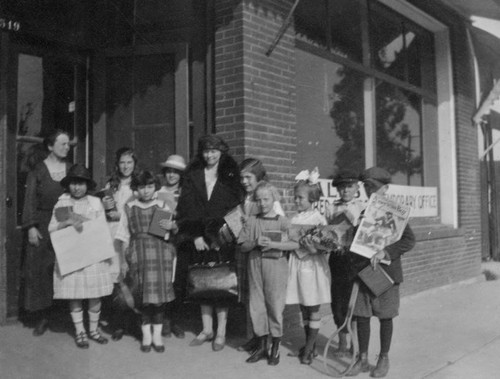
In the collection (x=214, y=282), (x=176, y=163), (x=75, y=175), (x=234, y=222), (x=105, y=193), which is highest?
(x=176, y=163)

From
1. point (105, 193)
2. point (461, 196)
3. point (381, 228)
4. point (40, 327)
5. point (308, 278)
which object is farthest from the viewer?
point (461, 196)

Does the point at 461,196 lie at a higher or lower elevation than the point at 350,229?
higher

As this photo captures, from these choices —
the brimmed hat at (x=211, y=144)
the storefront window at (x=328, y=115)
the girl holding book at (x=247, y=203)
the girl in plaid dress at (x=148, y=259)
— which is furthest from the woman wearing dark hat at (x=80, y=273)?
the storefront window at (x=328, y=115)

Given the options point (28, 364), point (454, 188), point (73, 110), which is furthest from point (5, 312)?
point (454, 188)

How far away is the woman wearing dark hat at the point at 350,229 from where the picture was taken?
4844 millimetres

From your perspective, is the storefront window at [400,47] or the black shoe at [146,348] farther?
the storefront window at [400,47]

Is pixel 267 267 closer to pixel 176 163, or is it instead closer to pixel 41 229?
pixel 176 163

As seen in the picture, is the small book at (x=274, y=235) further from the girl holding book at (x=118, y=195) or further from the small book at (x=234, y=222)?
the girl holding book at (x=118, y=195)

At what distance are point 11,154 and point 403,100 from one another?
232 inches

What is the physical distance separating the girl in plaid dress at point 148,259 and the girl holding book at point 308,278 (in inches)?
41.2

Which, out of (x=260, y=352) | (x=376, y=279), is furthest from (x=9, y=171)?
(x=376, y=279)

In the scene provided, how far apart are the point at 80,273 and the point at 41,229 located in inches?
25.7

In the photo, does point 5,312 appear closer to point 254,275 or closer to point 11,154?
point 11,154

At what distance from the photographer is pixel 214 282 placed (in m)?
5.00
